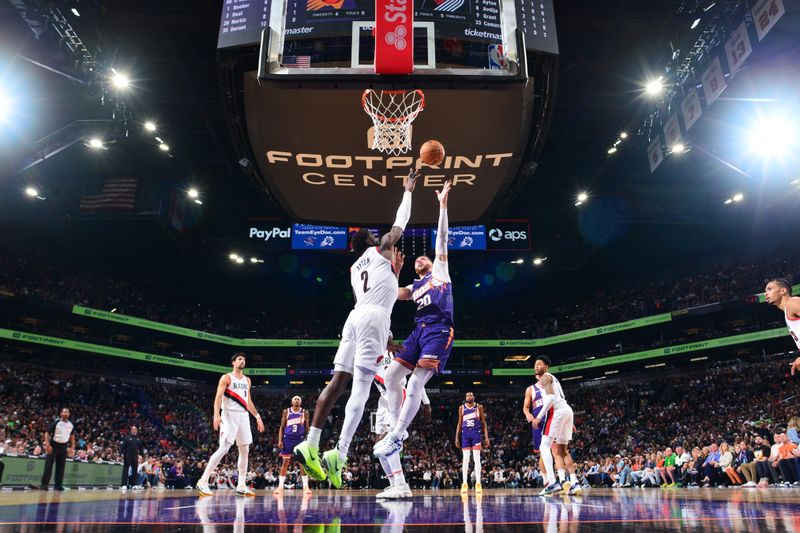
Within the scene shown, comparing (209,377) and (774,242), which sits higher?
(774,242)

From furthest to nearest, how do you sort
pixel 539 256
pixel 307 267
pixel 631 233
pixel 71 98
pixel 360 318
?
pixel 307 267
pixel 539 256
pixel 631 233
pixel 71 98
pixel 360 318

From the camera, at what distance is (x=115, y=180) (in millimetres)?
24812

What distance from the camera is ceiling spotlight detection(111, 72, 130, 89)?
17141 mm

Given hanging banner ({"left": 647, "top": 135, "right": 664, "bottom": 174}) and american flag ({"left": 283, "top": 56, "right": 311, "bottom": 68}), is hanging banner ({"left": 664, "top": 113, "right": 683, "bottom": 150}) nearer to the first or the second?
hanging banner ({"left": 647, "top": 135, "right": 664, "bottom": 174})

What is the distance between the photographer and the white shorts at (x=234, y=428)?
9516mm

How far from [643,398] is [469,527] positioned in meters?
34.4

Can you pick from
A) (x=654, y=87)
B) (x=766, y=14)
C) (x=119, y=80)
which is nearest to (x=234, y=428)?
(x=119, y=80)

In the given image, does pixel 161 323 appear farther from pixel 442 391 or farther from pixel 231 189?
pixel 442 391

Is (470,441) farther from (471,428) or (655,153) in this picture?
(655,153)

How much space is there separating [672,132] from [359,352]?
52.9ft

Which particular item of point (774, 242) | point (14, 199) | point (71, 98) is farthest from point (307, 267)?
point (774, 242)

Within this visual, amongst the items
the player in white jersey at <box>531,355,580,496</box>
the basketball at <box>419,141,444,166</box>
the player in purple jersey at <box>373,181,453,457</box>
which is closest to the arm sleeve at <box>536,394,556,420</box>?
the player in white jersey at <box>531,355,580,496</box>

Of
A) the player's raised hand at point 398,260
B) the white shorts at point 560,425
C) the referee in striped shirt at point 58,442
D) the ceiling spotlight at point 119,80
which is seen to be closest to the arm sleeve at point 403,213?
the player's raised hand at point 398,260

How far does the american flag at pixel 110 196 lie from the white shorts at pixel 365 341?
74.9 feet
